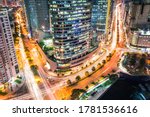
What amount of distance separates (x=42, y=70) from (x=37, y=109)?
6680 mm

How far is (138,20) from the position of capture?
1566 cm

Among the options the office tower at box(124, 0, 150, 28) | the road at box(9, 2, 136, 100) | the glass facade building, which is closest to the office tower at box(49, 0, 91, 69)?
the road at box(9, 2, 136, 100)

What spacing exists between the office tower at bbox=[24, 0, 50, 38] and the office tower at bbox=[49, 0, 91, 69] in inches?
185

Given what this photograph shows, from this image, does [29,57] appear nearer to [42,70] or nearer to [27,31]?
[42,70]

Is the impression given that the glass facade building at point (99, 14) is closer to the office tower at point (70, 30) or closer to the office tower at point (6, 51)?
the office tower at point (70, 30)

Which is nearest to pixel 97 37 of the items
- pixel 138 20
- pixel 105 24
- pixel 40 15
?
pixel 105 24

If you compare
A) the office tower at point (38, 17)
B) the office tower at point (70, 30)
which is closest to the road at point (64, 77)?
the office tower at point (70, 30)

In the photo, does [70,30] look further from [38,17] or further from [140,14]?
[140,14]

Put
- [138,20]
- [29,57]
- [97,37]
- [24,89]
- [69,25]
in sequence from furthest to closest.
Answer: [138,20] → [97,37] → [29,57] → [69,25] → [24,89]

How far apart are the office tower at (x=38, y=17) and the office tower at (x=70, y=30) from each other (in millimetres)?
4711

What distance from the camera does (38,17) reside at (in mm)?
15438

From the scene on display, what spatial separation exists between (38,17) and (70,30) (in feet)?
18.1

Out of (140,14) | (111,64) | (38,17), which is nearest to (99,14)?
(140,14)

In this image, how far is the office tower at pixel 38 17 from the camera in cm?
1491
